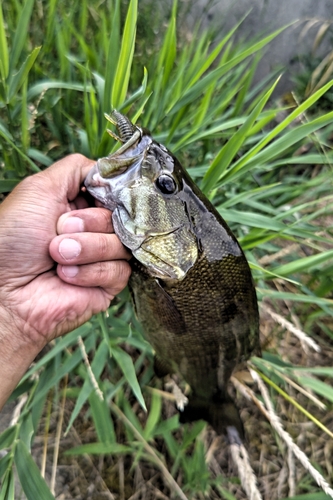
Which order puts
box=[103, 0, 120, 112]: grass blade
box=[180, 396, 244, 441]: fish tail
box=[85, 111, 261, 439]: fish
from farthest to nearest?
box=[180, 396, 244, 441]: fish tail
box=[103, 0, 120, 112]: grass blade
box=[85, 111, 261, 439]: fish

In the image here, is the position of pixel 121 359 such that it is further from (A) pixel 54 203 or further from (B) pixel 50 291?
(A) pixel 54 203

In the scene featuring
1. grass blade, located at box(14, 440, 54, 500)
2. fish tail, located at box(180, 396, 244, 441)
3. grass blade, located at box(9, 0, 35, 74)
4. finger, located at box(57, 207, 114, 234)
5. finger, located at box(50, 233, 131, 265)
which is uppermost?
grass blade, located at box(9, 0, 35, 74)

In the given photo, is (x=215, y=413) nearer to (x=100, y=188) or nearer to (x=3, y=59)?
(x=100, y=188)

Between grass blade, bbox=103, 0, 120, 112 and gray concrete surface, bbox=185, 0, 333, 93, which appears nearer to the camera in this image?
grass blade, bbox=103, 0, 120, 112

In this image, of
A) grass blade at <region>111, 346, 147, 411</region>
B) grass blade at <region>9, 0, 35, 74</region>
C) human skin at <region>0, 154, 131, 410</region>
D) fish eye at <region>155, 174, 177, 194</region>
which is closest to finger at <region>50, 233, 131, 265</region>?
human skin at <region>0, 154, 131, 410</region>

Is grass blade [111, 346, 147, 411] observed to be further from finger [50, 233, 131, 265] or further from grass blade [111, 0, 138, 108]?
grass blade [111, 0, 138, 108]

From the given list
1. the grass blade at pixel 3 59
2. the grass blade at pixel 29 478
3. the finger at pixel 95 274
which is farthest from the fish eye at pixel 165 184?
the grass blade at pixel 29 478

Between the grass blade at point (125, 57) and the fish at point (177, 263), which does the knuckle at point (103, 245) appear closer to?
the fish at point (177, 263)

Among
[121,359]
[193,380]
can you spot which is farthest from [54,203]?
[193,380]
